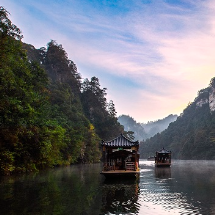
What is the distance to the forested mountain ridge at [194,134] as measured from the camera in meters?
125

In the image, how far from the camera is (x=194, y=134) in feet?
464

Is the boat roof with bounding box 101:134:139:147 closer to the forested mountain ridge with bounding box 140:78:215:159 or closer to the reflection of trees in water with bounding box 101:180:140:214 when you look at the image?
the reflection of trees in water with bounding box 101:180:140:214

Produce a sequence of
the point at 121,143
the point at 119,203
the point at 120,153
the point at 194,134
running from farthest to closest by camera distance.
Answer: the point at 194,134 < the point at 120,153 < the point at 121,143 < the point at 119,203

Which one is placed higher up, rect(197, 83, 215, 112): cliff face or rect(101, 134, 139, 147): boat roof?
rect(197, 83, 215, 112): cliff face

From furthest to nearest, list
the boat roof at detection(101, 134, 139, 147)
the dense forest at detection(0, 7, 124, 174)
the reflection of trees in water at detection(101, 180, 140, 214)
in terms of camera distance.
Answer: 1. the boat roof at detection(101, 134, 139, 147)
2. the dense forest at detection(0, 7, 124, 174)
3. the reflection of trees in water at detection(101, 180, 140, 214)

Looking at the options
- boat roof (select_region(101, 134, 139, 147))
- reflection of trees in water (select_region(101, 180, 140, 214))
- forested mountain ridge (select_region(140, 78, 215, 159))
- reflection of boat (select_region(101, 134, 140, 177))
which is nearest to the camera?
reflection of trees in water (select_region(101, 180, 140, 214))

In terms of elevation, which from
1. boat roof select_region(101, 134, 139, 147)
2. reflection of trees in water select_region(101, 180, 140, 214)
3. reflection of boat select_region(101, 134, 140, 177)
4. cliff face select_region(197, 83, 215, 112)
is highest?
cliff face select_region(197, 83, 215, 112)

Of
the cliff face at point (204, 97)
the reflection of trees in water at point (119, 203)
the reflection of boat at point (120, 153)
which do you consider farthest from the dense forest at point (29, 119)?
the cliff face at point (204, 97)

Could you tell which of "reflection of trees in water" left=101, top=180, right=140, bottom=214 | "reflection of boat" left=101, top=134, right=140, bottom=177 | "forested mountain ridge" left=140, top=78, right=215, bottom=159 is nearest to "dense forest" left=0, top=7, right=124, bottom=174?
"reflection of boat" left=101, top=134, right=140, bottom=177

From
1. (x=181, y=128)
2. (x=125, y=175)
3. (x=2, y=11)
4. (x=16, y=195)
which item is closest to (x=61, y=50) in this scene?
(x=2, y=11)

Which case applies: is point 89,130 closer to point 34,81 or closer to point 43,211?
point 34,81

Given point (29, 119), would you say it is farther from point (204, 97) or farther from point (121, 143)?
point (204, 97)

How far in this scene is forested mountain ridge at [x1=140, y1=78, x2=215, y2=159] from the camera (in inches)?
4924

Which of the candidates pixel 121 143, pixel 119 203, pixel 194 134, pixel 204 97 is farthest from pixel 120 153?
pixel 204 97
